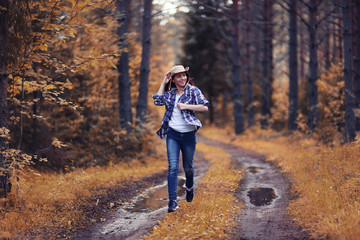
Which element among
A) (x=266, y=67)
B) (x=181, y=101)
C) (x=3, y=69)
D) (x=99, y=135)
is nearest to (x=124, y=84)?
(x=99, y=135)

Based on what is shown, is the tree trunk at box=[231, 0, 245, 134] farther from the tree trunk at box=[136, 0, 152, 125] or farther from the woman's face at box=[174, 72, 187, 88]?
the woman's face at box=[174, 72, 187, 88]

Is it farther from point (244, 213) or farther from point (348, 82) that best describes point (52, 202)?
point (348, 82)

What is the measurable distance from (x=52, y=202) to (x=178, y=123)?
3.04m

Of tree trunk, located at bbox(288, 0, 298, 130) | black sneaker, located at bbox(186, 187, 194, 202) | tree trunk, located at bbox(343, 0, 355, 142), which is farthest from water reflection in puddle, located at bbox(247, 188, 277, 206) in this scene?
tree trunk, located at bbox(288, 0, 298, 130)

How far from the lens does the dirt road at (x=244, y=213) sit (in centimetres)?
497

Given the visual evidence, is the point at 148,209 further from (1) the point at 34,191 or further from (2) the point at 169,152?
(1) the point at 34,191

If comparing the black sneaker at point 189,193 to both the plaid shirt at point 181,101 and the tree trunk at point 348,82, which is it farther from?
the tree trunk at point 348,82

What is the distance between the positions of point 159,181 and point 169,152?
409cm

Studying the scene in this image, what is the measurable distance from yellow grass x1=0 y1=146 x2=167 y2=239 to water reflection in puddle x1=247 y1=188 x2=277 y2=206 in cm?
325

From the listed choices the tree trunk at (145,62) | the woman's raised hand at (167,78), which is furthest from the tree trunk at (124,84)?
the woman's raised hand at (167,78)

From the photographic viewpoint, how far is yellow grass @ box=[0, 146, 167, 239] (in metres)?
5.59

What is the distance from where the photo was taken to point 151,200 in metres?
7.47

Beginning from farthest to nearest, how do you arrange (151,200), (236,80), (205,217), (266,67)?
(266,67) → (236,80) → (151,200) → (205,217)

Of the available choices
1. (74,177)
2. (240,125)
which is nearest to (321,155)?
(74,177)
